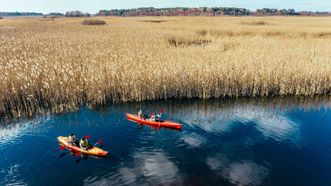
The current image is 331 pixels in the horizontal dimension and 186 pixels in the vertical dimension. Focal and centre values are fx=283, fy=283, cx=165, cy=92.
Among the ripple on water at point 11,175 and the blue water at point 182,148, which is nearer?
the ripple on water at point 11,175

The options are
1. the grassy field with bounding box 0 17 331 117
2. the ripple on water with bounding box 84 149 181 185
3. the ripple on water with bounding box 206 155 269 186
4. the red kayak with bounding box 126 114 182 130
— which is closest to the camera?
the ripple on water with bounding box 84 149 181 185

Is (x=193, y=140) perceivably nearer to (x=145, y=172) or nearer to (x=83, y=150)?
(x=145, y=172)

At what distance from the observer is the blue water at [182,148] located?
13031 millimetres

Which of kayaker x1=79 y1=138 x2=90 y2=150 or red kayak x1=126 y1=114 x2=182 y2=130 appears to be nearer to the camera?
kayaker x1=79 y1=138 x2=90 y2=150

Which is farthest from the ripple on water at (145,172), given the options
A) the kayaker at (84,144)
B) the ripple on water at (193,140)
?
the kayaker at (84,144)

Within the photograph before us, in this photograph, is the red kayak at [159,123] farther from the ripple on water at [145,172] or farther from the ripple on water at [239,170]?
the ripple on water at [239,170]

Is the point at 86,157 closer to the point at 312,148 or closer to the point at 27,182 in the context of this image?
the point at 27,182

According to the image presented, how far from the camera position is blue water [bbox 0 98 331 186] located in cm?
1303

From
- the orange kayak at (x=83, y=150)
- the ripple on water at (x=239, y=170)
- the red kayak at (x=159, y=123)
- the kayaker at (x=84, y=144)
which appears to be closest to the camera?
the ripple on water at (x=239, y=170)

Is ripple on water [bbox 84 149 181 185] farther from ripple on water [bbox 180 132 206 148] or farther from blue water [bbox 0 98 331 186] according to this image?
ripple on water [bbox 180 132 206 148]

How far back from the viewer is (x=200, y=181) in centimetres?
1270

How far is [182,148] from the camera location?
15.4 metres

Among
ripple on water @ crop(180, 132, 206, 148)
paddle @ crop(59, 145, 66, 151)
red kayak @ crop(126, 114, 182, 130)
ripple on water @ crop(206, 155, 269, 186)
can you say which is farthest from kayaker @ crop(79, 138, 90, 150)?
ripple on water @ crop(206, 155, 269, 186)

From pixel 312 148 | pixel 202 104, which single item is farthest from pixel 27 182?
pixel 312 148
